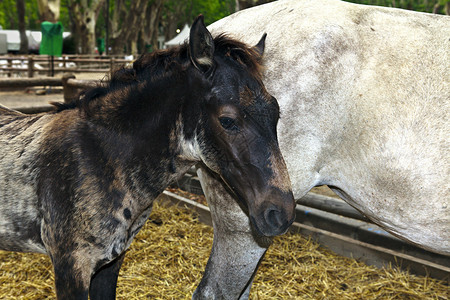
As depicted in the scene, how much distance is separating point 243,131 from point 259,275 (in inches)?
92.1

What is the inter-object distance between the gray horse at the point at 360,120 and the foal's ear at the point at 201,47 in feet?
1.89

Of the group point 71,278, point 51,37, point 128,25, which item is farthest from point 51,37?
point 128,25

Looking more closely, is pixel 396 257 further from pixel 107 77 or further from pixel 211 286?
pixel 107 77

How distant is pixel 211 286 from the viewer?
A: 8.84ft

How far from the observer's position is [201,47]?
79.7 inches

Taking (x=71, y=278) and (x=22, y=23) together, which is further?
(x=22, y=23)

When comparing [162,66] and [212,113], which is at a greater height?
[162,66]

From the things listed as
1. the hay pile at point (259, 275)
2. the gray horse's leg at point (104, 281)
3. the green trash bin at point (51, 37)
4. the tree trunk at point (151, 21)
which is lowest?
the tree trunk at point (151, 21)

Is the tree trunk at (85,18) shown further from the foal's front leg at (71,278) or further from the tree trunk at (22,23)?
the foal's front leg at (71,278)

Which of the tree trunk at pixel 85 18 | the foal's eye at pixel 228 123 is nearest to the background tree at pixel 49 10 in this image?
the tree trunk at pixel 85 18

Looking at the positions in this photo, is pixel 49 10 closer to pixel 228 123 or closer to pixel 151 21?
pixel 151 21

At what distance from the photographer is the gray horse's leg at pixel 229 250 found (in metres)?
2.61

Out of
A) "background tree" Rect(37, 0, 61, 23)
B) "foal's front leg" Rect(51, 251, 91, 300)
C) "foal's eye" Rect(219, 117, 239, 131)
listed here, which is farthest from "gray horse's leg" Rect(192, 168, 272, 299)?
"background tree" Rect(37, 0, 61, 23)

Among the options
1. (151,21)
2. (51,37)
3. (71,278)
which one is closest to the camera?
(71,278)
